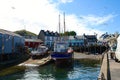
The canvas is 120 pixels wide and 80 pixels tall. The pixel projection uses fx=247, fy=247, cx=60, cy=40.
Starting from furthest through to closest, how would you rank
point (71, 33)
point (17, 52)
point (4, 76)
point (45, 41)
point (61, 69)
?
1. point (71, 33)
2. point (45, 41)
3. point (17, 52)
4. point (61, 69)
5. point (4, 76)

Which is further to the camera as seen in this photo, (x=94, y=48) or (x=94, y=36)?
(x=94, y=36)

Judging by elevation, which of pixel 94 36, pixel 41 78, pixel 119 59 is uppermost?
pixel 94 36

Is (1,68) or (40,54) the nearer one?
(1,68)

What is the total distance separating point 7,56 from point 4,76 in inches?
433

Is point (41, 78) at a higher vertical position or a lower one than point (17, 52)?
lower

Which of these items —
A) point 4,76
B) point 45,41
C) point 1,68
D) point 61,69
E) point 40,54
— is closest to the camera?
point 4,76

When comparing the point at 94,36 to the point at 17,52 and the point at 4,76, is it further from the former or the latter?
the point at 4,76

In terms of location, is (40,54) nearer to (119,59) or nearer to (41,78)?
(41,78)

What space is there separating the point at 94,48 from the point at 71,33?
7423 cm

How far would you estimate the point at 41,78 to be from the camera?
1230 inches

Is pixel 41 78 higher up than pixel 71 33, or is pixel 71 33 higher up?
pixel 71 33

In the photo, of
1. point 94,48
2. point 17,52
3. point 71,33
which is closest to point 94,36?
point 71,33

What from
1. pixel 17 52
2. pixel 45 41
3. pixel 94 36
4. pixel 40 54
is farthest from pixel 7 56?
pixel 94 36

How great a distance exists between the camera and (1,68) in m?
33.6
